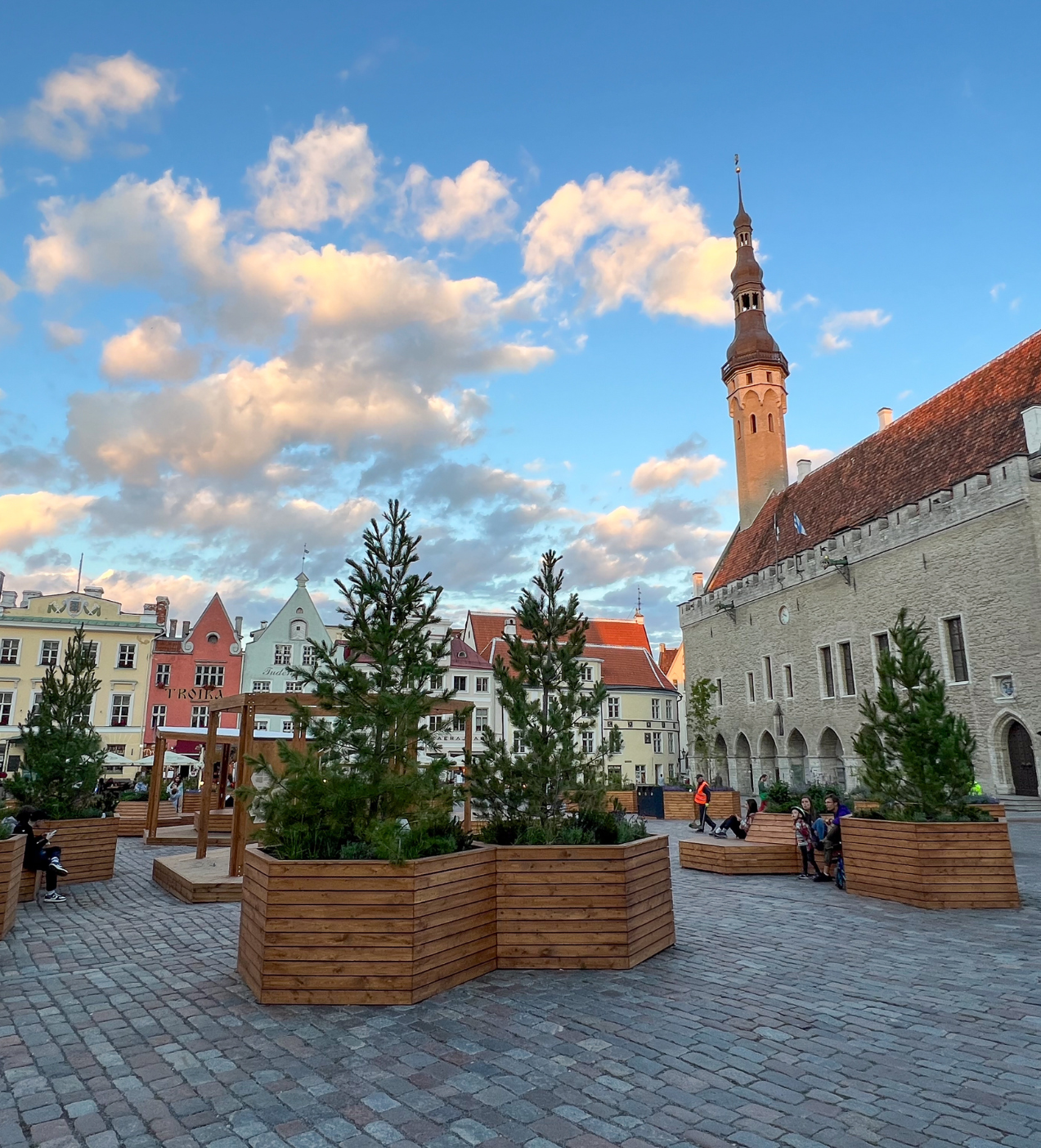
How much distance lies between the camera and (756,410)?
1969 inches

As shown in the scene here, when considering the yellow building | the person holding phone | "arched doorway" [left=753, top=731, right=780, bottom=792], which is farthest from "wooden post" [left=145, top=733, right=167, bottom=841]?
"arched doorway" [left=753, top=731, right=780, bottom=792]

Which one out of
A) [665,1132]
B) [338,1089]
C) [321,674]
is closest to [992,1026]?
[665,1132]

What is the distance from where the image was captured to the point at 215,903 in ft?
35.2

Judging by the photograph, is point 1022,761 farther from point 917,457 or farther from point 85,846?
point 85,846

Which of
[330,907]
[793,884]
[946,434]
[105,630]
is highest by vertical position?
[946,434]

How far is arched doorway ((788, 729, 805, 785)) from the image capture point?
37.2 m

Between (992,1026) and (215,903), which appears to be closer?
(992,1026)

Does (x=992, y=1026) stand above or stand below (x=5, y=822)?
below

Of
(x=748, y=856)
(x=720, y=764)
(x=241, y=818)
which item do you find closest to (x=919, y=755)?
(x=748, y=856)

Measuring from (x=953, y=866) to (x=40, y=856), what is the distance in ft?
40.5

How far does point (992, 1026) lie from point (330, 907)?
15.8 feet

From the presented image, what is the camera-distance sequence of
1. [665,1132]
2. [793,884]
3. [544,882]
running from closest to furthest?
1. [665,1132]
2. [544,882]
3. [793,884]

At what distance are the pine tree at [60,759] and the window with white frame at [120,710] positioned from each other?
2979 cm

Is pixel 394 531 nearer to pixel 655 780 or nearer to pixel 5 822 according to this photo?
pixel 5 822
